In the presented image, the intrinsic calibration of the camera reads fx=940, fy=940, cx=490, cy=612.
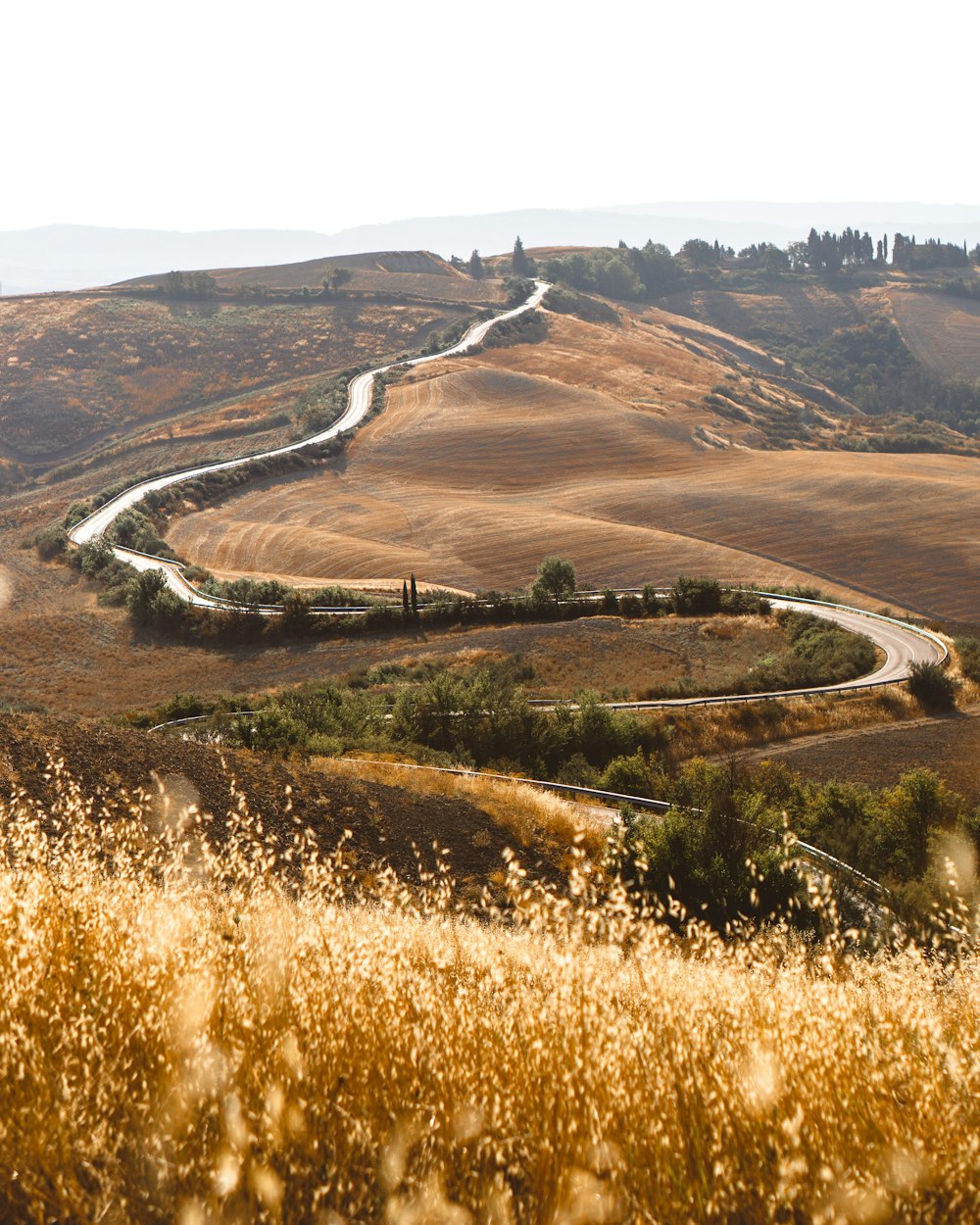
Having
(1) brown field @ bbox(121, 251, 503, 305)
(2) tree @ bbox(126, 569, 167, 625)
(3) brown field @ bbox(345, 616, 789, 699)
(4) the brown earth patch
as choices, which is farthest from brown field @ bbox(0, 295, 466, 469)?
(4) the brown earth patch

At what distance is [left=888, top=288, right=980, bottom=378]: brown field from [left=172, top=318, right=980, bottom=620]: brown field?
68.5 meters

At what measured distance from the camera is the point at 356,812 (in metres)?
14.6

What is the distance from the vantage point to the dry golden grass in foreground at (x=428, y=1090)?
11.7 ft

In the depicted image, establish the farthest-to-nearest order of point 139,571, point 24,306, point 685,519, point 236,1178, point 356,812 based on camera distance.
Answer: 1. point 24,306
2. point 685,519
3. point 139,571
4. point 356,812
5. point 236,1178

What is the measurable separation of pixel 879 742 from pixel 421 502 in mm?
51955

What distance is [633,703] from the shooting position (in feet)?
106

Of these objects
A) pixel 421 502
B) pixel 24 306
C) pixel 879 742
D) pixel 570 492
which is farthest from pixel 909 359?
pixel 879 742

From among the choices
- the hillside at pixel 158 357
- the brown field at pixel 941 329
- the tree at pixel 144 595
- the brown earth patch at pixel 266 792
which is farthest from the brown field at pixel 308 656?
the brown field at pixel 941 329

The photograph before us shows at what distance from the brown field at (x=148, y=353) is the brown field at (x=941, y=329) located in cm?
7739

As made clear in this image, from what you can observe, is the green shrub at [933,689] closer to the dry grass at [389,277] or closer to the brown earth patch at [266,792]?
the brown earth patch at [266,792]

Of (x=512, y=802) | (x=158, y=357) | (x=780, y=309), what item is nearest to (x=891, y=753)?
(x=512, y=802)

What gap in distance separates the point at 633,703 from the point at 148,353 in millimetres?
110975

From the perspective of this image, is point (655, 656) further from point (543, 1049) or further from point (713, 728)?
point (543, 1049)

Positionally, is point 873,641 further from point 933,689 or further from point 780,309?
point 780,309
